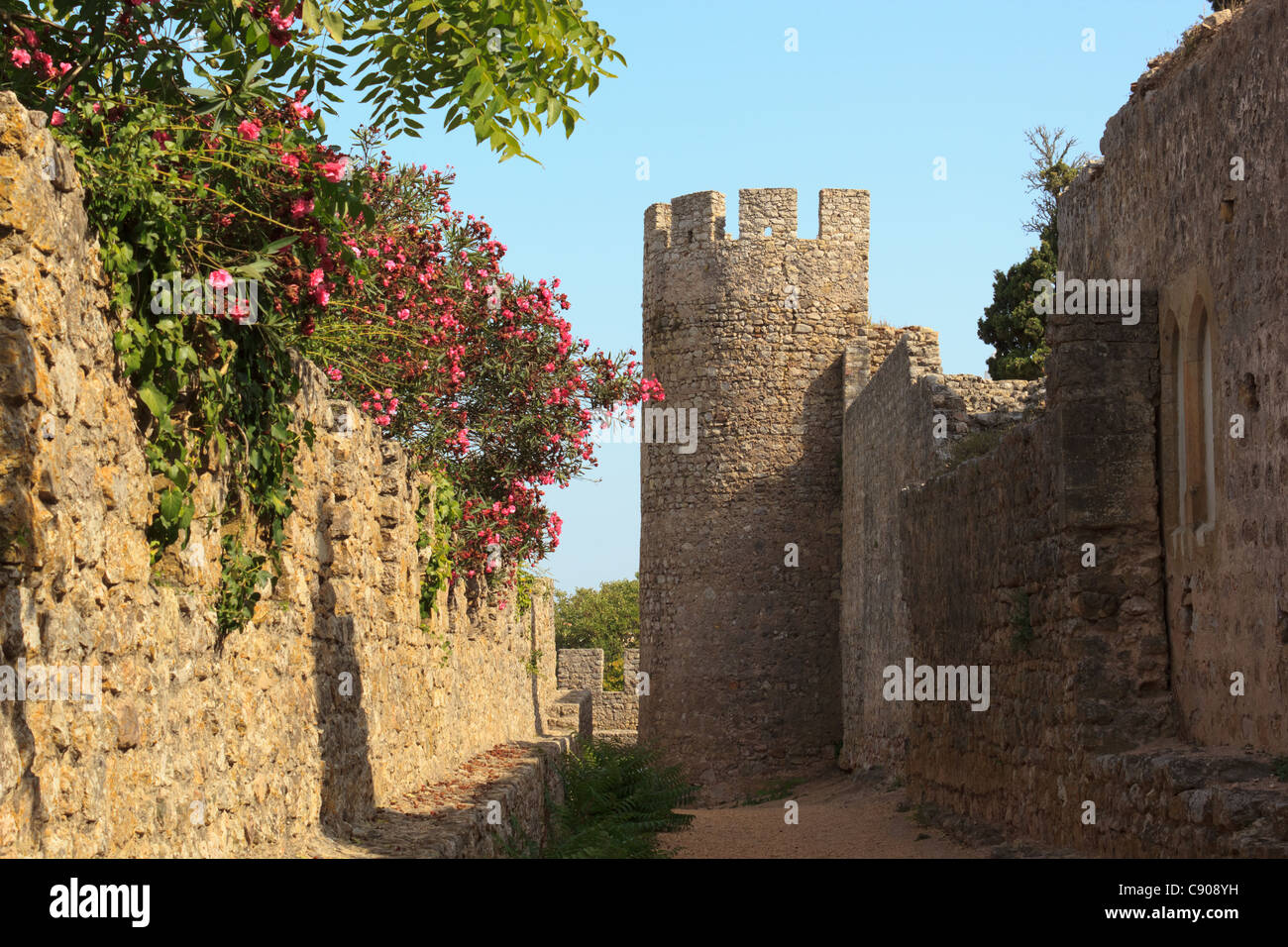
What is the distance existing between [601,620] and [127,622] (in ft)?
188

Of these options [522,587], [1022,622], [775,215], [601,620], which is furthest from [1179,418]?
[601,620]

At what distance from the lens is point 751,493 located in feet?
71.5

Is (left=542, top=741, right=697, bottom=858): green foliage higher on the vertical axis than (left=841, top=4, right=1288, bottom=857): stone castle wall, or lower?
lower

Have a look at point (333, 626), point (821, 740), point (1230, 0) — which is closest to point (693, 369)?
point (821, 740)

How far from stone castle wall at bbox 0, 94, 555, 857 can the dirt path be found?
13.8 ft

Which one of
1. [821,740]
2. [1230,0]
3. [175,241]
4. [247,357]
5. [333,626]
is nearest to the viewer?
[175,241]

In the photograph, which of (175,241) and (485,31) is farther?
(485,31)

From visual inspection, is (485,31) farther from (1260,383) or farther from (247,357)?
(1260,383)

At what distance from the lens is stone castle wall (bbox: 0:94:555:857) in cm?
378

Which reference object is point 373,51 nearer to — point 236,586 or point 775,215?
point 236,586

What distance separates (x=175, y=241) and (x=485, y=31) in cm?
212

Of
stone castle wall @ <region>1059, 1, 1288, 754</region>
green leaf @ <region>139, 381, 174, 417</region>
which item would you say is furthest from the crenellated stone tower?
green leaf @ <region>139, 381, 174, 417</region>

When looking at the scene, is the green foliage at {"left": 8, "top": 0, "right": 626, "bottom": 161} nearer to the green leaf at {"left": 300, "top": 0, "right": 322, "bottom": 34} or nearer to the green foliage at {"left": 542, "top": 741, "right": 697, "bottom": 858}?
the green leaf at {"left": 300, "top": 0, "right": 322, "bottom": 34}
